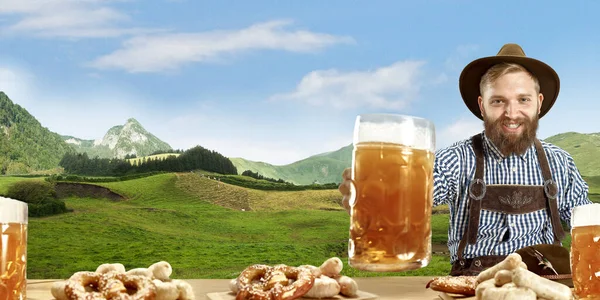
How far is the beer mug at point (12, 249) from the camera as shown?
93.3 inches

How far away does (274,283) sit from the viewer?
105 inches

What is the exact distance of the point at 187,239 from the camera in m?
20.6

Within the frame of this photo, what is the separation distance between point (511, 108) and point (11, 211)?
2991 mm

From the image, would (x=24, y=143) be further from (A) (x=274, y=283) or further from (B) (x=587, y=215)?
(B) (x=587, y=215)

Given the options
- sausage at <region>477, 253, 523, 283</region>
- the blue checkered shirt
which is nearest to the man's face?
the blue checkered shirt

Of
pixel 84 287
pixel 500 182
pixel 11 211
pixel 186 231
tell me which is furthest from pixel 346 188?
pixel 186 231

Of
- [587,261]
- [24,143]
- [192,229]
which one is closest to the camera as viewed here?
[587,261]

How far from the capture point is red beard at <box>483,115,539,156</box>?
4285 mm

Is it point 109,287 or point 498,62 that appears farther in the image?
point 498,62

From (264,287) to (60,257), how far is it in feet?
59.0

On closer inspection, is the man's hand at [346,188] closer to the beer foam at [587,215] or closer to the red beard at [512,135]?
the beer foam at [587,215]

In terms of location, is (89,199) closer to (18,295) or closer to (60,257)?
(60,257)

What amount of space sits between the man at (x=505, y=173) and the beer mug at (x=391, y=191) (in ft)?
6.83

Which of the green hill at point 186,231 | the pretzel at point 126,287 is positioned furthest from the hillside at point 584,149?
the pretzel at point 126,287
